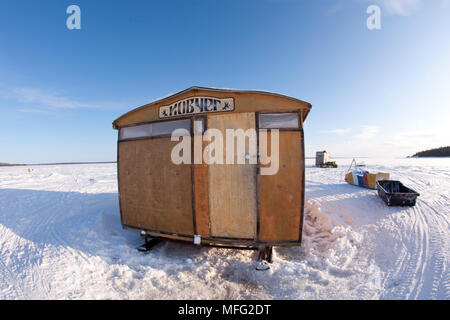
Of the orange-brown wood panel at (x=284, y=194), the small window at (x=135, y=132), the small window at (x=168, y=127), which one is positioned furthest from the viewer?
the small window at (x=135, y=132)

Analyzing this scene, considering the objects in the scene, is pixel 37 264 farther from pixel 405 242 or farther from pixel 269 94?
pixel 405 242

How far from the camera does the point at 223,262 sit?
13.9 feet

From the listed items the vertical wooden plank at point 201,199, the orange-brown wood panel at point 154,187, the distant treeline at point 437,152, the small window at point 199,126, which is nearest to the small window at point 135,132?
the orange-brown wood panel at point 154,187

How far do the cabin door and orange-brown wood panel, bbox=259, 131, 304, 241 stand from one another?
26 centimetres

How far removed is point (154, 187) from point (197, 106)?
241 cm

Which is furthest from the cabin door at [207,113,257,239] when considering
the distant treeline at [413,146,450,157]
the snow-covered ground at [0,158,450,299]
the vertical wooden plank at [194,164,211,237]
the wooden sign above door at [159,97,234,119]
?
the distant treeline at [413,146,450,157]

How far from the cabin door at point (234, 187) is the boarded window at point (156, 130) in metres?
0.66

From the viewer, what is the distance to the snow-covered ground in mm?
3156

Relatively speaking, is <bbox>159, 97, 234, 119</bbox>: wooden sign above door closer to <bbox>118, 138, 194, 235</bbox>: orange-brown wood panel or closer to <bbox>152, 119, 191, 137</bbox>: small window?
<bbox>152, 119, 191, 137</bbox>: small window

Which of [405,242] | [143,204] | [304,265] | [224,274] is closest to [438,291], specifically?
[405,242]

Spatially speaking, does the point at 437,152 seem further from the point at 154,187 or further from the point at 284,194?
the point at 154,187

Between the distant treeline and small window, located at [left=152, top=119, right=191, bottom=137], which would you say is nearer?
small window, located at [left=152, top=119, right=191, bottom=137]

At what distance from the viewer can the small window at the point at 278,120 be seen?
3898mm

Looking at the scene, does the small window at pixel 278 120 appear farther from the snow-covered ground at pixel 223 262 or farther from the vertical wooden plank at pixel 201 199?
the snow-covered ground at pixel 223 262
